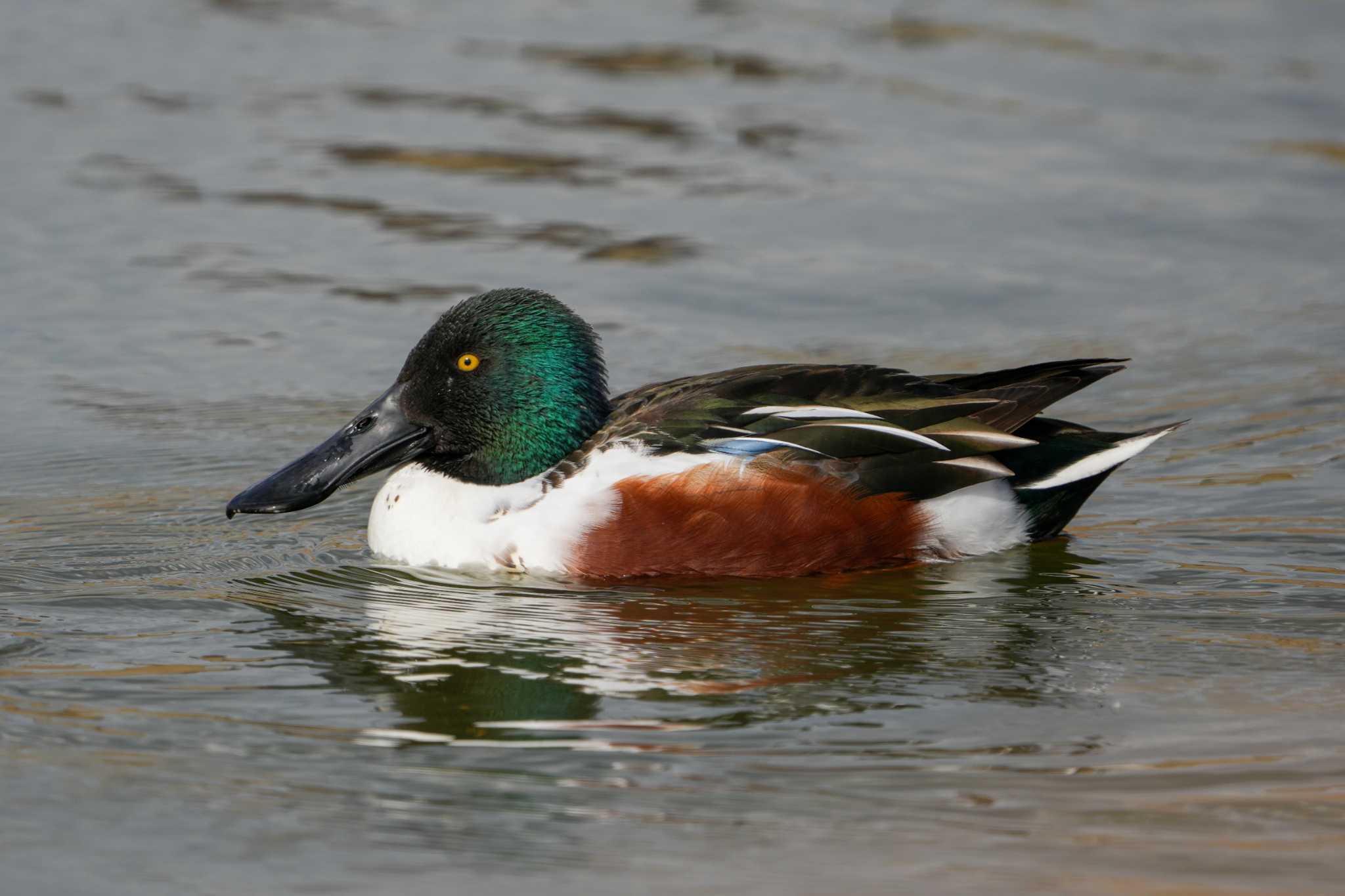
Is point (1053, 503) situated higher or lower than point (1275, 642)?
higher

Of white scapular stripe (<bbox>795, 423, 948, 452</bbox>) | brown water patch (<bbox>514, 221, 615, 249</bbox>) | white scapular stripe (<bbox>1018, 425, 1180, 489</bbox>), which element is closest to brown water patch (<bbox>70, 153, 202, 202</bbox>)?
brown water patch (<bbox>514, 221, 615, 249</bbox>)

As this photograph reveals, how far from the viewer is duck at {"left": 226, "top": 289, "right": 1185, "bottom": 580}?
6.48 m

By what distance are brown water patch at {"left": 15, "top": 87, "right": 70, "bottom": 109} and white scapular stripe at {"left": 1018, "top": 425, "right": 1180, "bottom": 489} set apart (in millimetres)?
8141

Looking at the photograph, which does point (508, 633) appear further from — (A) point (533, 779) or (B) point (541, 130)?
(B) point (541, 130)

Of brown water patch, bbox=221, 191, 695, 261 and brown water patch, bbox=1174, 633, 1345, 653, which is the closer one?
brown water patch, bbox=1174, 633, 1345, 653

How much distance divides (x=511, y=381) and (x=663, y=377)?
2.28m

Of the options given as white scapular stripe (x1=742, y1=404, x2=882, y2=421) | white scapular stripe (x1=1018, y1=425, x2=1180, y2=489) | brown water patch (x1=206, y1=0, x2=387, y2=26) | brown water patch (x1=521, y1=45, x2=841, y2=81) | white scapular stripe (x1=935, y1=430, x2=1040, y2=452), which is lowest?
white scapular stripe (x1=1018, y1=425, x2=1180, y2=489)

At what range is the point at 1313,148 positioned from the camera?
12.4 m

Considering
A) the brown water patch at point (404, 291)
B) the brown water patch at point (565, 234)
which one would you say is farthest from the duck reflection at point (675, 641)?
the brown water patch at point (565, 234)

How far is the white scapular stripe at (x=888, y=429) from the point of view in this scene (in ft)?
21.4

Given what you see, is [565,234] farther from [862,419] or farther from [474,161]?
[862,419]

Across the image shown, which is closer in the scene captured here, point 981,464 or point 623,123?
point 981,464

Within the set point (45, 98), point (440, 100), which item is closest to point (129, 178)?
point (45, 98)

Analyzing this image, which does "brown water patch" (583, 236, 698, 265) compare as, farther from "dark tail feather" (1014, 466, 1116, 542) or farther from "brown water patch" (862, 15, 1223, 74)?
"brown water patch" (862, 15, 1223, 74)
